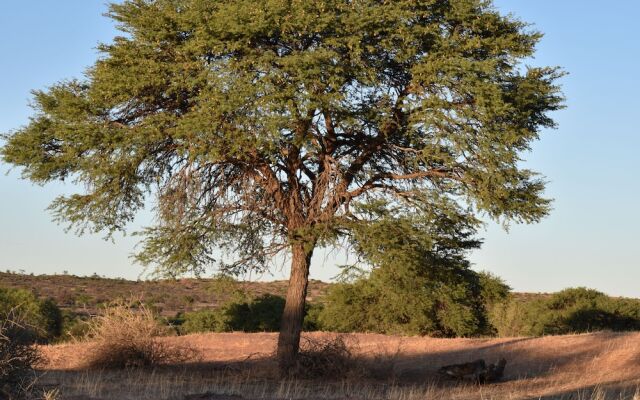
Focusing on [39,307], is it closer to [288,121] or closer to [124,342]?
[124,342]

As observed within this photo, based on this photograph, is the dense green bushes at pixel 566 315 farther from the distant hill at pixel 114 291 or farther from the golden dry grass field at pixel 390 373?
the distant hill at pixel 114 291

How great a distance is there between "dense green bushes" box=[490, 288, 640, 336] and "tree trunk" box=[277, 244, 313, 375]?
20.0 meters

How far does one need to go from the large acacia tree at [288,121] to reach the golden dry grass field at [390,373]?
2251 mm

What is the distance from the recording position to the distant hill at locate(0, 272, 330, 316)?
63531 mm

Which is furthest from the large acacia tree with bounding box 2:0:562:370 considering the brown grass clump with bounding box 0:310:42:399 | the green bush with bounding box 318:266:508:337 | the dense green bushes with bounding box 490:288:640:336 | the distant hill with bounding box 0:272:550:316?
the distant hill with bounding box 0:272:550:316

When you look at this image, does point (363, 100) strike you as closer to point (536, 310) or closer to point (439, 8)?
point (439, 8)

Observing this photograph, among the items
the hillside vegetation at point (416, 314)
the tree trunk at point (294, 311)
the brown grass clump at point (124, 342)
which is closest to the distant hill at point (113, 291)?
the hillside vegetation at point (416, 314)

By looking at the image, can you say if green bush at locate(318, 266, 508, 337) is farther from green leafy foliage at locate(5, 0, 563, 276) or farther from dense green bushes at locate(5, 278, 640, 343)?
green leafy foliage at locate(5, 0, 563, 276)

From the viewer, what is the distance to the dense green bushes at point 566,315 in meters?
39.3

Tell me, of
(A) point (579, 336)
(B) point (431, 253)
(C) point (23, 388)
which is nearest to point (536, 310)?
(A) point (579, 336)

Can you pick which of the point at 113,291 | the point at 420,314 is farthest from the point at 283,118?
the point at 113,291

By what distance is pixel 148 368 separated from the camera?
21828mm

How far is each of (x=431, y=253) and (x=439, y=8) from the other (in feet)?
18.4

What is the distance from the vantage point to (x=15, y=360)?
12.3m
